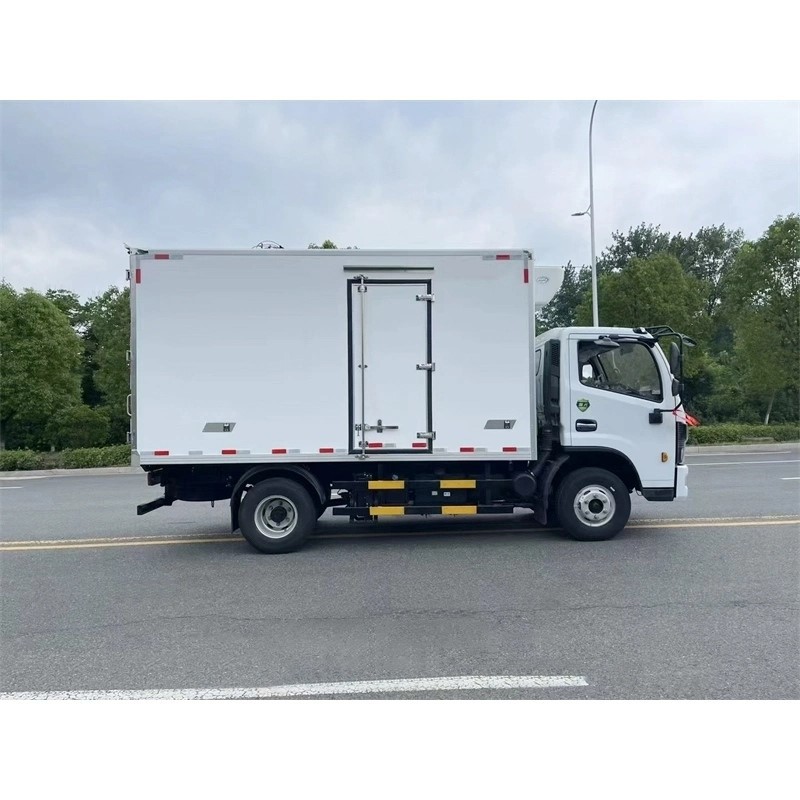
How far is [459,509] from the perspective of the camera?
6.91 metres

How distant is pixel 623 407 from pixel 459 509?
7.16 feet

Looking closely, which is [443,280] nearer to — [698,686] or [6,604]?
[698,686]

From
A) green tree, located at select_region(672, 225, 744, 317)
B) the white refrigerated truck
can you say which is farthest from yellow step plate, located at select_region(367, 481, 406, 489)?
green tree, located at select_region(672, 225, 744, 317)

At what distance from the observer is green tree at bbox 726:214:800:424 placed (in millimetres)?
21422

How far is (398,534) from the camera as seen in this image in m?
7.55

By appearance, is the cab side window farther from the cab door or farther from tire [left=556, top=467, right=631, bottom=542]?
tire [left=556, top=467, right=631, bottom=542]

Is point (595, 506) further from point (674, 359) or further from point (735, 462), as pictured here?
point (735, 462)

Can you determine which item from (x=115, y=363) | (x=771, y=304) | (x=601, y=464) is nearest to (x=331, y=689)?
(x=601, y=464)

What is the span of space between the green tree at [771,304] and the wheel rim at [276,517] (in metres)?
21.2

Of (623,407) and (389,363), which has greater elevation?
(389,363)

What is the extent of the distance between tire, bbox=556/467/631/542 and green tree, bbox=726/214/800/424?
1877cm

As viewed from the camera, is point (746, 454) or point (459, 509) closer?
point (459, 509)

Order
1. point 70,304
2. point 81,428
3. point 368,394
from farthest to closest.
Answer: point 70,304 < point 81,428 < point 368,394

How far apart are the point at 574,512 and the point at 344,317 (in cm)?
337
